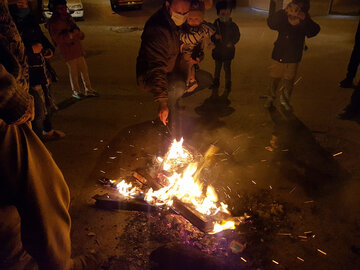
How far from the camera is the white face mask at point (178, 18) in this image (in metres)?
3.86

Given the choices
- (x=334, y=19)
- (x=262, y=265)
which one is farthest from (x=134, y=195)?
(x=334, y=19)

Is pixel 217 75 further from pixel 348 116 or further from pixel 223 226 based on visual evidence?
pixel 223 226

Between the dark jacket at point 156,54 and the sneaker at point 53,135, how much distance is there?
2737 millimetres

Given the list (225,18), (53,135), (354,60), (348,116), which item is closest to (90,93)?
(53,135)

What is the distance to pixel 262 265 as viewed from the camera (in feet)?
10.3

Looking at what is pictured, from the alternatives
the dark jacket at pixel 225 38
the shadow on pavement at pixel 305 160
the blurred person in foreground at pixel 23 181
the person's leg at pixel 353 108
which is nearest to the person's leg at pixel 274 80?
the shadow on pavement at pixel 305 160

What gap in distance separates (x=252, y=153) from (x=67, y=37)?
4877 mm

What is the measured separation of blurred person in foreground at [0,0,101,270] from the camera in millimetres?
1970

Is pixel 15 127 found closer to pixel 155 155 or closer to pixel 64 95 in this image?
pixel 155 155

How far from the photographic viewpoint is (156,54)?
3789 millimetres

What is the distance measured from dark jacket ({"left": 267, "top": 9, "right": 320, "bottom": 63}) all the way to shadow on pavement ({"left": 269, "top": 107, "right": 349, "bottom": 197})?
4.61ft

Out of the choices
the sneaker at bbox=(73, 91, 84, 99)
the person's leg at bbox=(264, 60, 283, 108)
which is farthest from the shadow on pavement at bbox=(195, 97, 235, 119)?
the sneaker at bbox=(73, 91, 84, 99)

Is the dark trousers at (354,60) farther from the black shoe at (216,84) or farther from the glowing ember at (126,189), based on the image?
the glowing ember at (126,189)

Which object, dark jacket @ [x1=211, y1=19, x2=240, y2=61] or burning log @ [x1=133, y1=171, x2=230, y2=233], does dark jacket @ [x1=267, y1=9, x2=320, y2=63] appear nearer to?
dark jacket @ [x1=211, y1=19, x2=240, y2=61]
